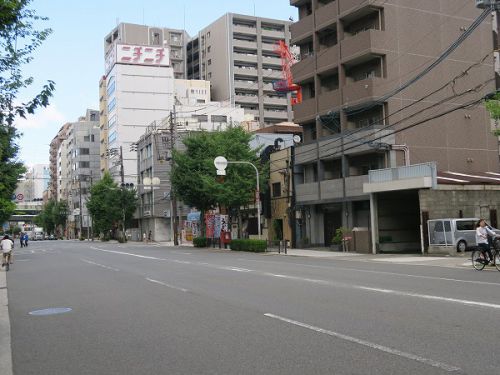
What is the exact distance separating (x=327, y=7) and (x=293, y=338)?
116 feet

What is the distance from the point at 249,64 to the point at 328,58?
64.3 metres

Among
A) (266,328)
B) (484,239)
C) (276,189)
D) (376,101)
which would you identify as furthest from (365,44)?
(266,328)

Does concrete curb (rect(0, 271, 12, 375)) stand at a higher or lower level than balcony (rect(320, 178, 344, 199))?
lower

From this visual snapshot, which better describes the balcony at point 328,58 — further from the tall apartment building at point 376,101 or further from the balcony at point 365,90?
the balcony at point 365,90

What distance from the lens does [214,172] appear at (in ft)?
141

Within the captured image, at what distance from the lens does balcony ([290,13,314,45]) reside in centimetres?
4106

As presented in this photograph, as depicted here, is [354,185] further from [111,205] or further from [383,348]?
[111,205]

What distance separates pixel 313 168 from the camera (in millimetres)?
41281

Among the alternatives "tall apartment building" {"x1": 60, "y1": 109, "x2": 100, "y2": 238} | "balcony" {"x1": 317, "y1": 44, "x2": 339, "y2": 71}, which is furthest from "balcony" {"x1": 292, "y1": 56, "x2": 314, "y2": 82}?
"tall apartment building" {"x1": 60, "y1": 109, "x2": 100, "y2": 238}

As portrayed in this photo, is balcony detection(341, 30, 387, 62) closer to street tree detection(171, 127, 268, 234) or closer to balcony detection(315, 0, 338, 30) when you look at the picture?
balcony detection(315, 0, 338, 30)

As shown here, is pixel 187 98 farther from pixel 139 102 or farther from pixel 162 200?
pixel 162 200

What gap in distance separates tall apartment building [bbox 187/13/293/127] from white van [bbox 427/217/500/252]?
7264cm

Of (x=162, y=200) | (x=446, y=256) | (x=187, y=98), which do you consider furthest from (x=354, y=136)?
(x=187, y=98)

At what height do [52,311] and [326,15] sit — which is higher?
[326,15]
